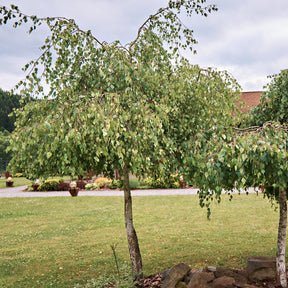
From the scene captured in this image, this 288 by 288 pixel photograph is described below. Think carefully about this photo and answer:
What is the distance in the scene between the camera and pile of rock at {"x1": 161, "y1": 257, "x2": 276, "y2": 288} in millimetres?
5039

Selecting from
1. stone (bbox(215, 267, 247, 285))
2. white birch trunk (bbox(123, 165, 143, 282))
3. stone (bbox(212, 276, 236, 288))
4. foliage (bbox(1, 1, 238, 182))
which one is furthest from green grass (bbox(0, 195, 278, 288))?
foliage (bbox(1, 1, 238, 182))

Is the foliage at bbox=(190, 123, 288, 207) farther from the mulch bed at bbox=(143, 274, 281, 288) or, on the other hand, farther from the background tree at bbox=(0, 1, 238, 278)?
the mulch bed at bbox=(143, 274, 281, 288)

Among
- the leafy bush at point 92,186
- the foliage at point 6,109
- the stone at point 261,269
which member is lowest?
the stone at point 261,269

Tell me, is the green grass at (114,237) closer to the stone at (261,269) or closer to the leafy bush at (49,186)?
the stone at (261,269)

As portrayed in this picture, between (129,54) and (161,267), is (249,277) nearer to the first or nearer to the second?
(161,267)

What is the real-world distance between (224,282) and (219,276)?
38 centimetres

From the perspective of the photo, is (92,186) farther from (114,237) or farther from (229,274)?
(229,274)

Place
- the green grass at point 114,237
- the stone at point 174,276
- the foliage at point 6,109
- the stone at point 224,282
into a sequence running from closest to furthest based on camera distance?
the stone at point 224,282, the stone at point 174,276, the green grass at point 114,237, the foliage at point 6,109

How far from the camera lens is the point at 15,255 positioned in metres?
8.20

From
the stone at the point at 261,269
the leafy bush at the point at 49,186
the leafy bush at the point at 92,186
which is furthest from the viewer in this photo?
the leafy bush at the point at 49,186

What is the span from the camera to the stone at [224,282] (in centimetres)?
499

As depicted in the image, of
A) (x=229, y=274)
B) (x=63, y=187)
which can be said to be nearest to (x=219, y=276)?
(x=229, y=274)

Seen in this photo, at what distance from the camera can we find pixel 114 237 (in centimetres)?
933

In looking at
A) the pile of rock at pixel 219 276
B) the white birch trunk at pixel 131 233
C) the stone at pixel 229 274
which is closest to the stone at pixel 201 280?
the pile of rock at pixel 219 276
